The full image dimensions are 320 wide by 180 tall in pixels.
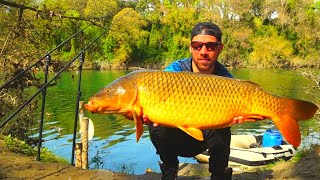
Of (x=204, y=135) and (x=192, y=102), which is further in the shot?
(x=204, y=135)

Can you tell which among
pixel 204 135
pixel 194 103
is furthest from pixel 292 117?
pixel 204 135

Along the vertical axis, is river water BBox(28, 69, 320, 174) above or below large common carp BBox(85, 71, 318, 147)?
below

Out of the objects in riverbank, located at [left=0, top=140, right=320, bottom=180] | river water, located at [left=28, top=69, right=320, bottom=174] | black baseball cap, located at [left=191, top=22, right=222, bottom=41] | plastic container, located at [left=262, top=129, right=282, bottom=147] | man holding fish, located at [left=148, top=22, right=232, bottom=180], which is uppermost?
black baseball cap, located at [left=191, top=22, right=222, bottom=41]

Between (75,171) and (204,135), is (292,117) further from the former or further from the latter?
(75,171)

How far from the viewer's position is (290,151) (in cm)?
750

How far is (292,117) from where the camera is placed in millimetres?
2451

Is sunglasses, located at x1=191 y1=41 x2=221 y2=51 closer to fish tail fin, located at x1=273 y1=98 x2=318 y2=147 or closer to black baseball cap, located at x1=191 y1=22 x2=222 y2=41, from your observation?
black baseball cap, located at x1=191 y1=22 x2=222 y2=41

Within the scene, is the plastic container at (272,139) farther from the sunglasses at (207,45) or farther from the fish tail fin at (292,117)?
the fish tail fin at (292,117)

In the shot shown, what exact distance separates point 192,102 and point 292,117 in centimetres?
68

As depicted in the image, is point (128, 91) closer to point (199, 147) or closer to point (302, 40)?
point (199, 147)

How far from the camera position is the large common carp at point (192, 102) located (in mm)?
2275

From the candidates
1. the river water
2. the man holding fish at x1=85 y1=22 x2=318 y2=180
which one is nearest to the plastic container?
the river water

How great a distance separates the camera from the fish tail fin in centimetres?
244

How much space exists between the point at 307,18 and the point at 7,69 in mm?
47028
